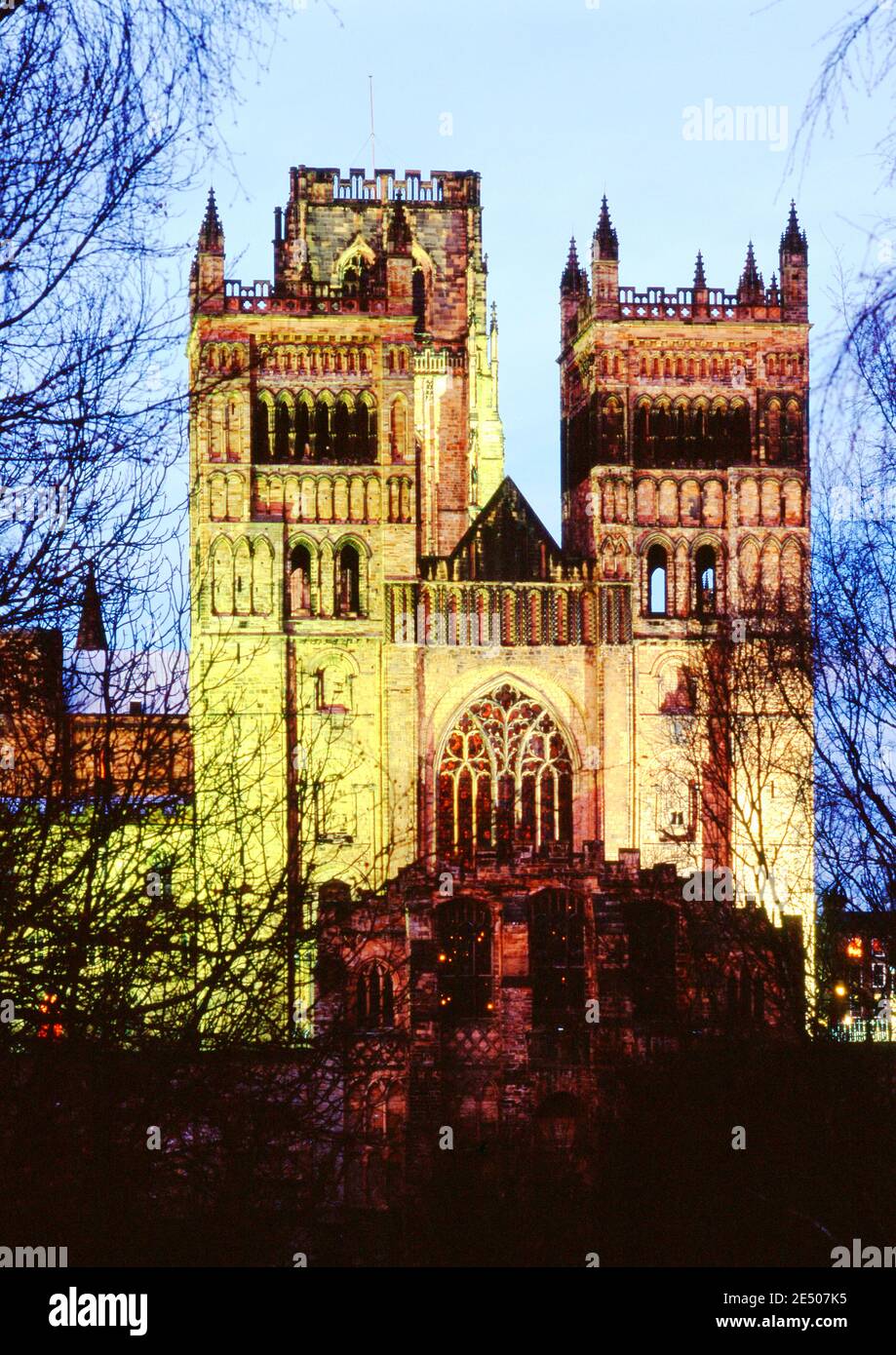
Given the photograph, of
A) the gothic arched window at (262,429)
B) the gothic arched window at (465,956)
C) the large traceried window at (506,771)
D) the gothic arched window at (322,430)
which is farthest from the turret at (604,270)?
the gothic arched window at (465,956)

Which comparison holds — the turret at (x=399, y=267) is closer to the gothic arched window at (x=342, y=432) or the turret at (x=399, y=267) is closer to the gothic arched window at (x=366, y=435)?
the gothic arched window at (x=366, y=435)

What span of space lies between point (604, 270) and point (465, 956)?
23.2 metres

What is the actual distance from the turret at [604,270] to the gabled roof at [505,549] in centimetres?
597

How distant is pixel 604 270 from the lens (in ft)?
234

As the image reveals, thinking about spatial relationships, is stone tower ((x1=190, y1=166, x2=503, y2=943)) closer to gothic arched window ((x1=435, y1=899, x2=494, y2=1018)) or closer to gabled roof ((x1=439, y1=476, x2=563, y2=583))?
gabled roof ((x1=439, y1=476, x2=563, y2=583))

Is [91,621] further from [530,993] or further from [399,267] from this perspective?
[399,267]

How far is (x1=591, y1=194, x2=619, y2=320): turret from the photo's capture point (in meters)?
A: 70.9

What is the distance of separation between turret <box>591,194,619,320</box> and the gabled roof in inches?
235

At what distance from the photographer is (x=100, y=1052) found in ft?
50.5

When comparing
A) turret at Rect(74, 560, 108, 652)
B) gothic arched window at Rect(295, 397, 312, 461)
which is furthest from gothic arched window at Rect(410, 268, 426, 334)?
turret at Rect(74, 560, 108, 652)

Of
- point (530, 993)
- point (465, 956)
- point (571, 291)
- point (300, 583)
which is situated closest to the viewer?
point (530, 993)

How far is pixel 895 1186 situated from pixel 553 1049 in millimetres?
30439

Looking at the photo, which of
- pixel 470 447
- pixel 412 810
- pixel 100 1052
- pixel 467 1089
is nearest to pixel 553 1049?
pixel 467 1089

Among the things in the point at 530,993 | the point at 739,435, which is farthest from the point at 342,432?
the point at 530,993
